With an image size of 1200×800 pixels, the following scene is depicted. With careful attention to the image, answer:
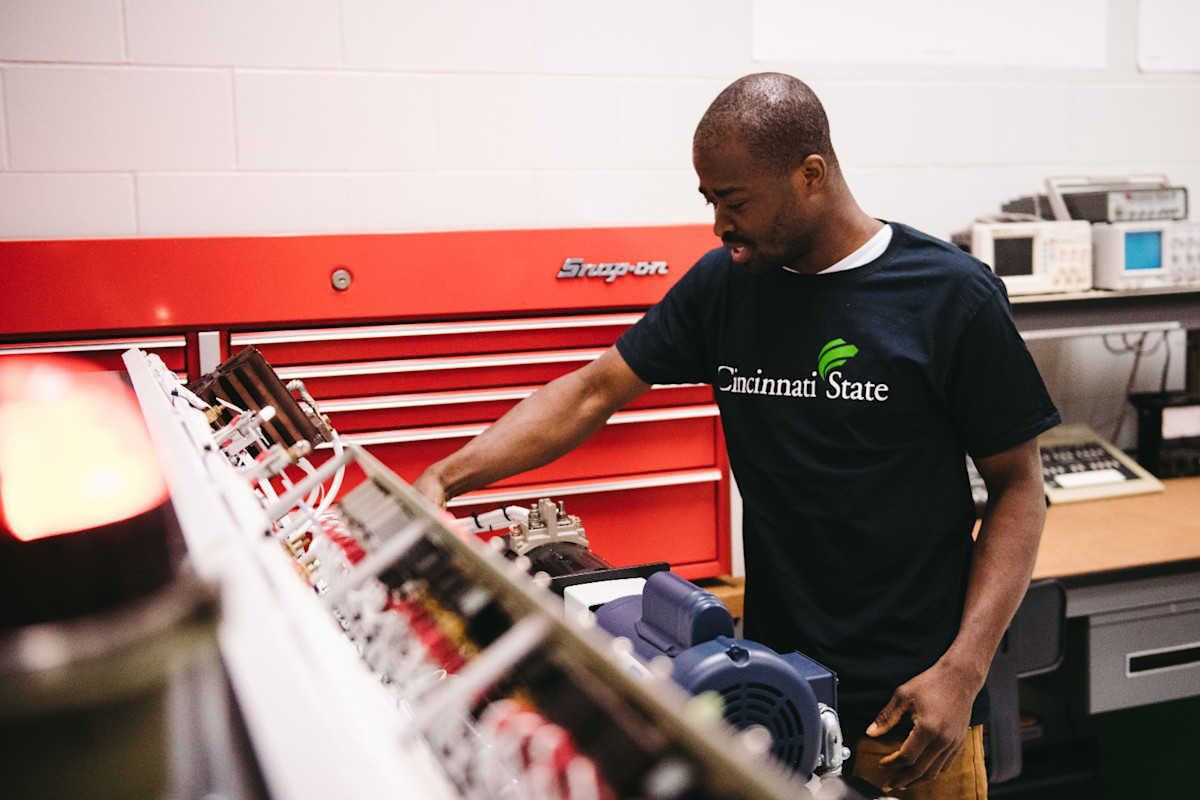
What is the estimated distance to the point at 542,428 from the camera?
1.62m

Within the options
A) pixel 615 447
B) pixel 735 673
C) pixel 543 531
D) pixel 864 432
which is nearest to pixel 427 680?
pixel 735 673

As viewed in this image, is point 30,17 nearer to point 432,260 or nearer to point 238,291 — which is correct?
point 238,291

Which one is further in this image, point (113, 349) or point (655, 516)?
point (655, 516)

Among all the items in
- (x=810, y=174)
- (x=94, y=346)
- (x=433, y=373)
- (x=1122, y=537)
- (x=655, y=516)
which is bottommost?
(x=1122, y=537)

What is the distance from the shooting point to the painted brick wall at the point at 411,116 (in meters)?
2.14

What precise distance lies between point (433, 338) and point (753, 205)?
0.85m

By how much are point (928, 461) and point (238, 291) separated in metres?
1.31

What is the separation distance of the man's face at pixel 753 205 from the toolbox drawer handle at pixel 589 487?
79cm

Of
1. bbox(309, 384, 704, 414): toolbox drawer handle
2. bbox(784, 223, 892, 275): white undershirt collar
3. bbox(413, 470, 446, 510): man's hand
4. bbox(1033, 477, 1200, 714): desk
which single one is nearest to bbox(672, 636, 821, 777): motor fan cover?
bbox(413, 470, 446, 510): man's hand

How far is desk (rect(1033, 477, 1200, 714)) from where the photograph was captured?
6.66 feet

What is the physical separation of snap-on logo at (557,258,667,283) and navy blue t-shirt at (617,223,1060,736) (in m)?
0.56

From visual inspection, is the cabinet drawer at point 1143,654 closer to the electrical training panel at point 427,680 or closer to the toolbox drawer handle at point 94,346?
the electrical training panel at point 427,680

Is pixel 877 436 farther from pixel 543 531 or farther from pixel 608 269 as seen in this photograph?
pixel 608 269

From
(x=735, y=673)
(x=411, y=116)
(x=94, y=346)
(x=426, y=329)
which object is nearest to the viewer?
(x=735, y=673)
